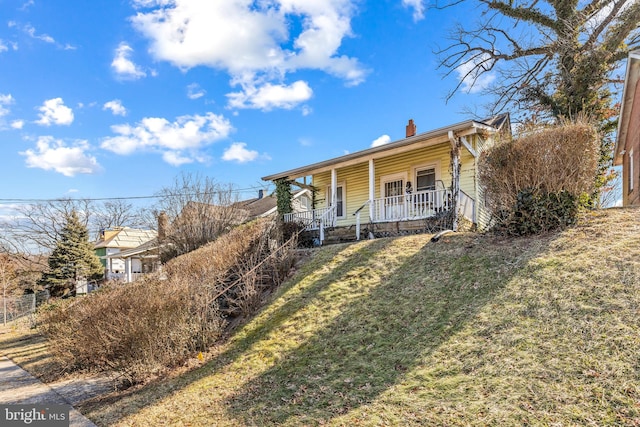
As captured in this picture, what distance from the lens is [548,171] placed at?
25.3 ft

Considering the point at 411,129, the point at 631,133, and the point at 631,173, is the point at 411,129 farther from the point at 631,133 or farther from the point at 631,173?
the point at 631,173

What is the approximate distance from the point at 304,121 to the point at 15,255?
3010 cm

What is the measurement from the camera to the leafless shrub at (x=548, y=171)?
761cm

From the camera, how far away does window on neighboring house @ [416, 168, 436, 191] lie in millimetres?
14055

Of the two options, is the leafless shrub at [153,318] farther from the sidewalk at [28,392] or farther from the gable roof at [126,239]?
the gable roof at [126,239]

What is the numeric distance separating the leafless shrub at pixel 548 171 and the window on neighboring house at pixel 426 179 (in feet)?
19.0

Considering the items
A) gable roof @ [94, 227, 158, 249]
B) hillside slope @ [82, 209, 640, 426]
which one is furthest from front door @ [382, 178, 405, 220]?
gable roof @ [94, 227, 158, 249]

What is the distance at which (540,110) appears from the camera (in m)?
16.5

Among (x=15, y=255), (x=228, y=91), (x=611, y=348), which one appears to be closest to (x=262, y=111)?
(x=228, y=91)

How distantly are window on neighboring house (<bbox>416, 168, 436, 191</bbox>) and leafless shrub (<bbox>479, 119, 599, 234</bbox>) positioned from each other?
5786 millimetres

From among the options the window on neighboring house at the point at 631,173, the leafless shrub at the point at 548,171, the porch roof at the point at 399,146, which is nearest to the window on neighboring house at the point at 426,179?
the porch roof at the point at 399,146

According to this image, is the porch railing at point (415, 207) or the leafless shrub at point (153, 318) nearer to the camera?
the leafless shrub at point (153, 318)

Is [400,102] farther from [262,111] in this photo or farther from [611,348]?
[611,348]

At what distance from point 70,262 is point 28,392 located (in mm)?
22237
